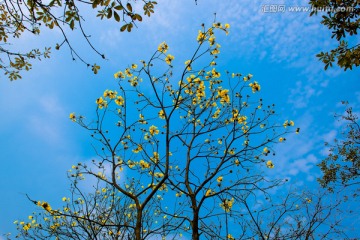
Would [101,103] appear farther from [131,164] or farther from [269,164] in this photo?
[269,164]

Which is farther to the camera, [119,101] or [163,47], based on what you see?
[119,101]

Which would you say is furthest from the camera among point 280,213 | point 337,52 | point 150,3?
point 280,213

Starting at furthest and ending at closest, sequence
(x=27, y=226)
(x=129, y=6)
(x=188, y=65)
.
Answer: (x=27, y=226) → (x=188, y=65) → (x=129, y=6)

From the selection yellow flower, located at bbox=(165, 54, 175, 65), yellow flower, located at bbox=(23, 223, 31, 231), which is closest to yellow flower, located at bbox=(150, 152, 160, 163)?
yellow flower, located at bbox=(165, 54, 175, 65)

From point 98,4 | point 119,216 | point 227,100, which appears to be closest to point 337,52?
point 227,100

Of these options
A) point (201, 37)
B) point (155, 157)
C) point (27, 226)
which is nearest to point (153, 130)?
point (155, 157)

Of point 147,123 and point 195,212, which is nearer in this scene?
point 195,212

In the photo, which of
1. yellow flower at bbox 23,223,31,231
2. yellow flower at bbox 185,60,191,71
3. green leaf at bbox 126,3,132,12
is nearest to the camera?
green leaf at bbox 126,3,132,12

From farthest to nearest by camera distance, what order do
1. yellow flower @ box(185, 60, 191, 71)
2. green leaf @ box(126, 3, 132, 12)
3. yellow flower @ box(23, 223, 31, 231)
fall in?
yellow flower @ box(23, 223, 31, 231) → yellow flower @ box(185, 60, 191, 71) → green leaf @ box(126, 3, 132, 12)

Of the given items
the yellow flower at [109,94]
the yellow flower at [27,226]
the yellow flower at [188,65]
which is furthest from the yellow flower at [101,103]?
the yellow flower at [27,226]

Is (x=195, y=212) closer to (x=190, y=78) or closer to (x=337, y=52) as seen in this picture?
(x=190, y=78)

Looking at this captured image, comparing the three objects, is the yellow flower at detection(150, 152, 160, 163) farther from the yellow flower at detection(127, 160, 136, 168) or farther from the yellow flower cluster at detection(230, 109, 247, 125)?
the yellow flower cluster at detection(230, 109, 247, 125)

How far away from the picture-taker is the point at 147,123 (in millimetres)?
6336

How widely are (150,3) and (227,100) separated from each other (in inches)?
146
